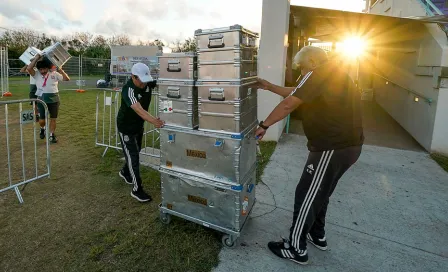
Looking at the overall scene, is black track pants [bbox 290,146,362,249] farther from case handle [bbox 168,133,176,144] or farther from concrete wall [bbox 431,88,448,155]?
concrete wall [bbox 431,88,448,155]

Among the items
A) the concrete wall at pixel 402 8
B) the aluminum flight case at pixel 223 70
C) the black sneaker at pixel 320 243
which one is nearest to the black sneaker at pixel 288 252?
the black sneaker at pixel 320 243

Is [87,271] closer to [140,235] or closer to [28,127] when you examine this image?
[140,235]

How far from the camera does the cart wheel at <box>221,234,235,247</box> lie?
275 centimetres

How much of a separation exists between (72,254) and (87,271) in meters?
0.34

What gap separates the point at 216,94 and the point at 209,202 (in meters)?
1.10

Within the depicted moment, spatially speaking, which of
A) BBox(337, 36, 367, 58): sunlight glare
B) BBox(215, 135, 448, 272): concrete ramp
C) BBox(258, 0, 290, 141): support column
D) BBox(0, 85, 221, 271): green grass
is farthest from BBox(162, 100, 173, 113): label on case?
BBox(337, 36, 367, 58): sunlight glare

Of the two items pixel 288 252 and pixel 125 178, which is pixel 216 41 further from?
pixel 125 178

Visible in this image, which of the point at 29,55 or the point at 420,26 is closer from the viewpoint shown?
the point at 29,55

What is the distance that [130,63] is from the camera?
51.1ft

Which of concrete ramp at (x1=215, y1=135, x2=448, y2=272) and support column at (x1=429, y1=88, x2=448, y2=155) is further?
support column at (x1=429, y1=88, x2=448, y2=155)

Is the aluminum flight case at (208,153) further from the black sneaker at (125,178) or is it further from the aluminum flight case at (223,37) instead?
the black sneaker at (125,178)

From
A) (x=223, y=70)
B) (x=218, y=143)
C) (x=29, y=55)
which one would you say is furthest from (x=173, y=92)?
(x=29, y=55)

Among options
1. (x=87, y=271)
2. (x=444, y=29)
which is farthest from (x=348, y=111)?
(x=444, y=29)

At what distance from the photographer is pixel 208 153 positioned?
2674mm
